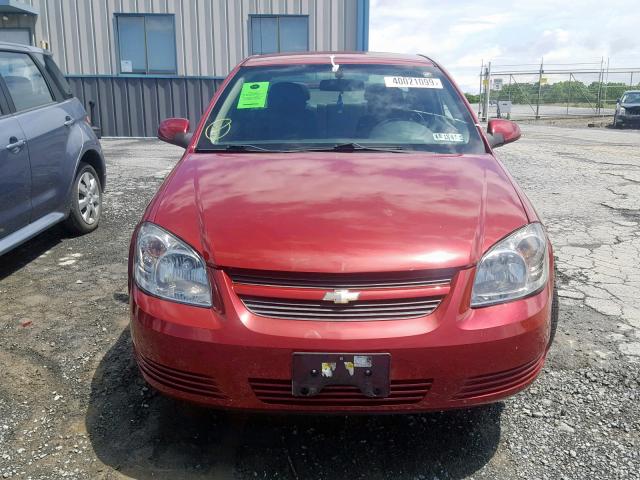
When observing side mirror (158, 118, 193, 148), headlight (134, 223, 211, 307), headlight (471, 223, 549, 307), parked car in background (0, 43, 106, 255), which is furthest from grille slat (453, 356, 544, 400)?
parked car in background (0, 43, 106, 255)

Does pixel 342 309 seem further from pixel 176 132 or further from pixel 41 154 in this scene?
pixel 41 154

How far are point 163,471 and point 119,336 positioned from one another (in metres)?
1.26

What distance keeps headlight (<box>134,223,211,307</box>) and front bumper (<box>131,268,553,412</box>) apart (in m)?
0.05

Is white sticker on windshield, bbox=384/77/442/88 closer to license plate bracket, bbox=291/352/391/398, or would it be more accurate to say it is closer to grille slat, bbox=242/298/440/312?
grille slat, bbox=242/298/440/312

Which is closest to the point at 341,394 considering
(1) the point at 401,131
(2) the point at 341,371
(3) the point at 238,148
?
(2) the point at 341,371

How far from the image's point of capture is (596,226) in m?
5.73

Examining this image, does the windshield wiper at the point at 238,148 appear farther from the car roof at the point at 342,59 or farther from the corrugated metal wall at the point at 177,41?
the corrugated metal wall at the point at 177,41

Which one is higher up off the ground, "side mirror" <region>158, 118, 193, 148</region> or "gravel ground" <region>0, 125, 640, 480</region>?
"side mirror" <region>158, 118, 193, 148</region>

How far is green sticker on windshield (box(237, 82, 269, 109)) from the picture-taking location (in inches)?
132

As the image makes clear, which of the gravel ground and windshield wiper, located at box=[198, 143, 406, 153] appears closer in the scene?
the gravel ground

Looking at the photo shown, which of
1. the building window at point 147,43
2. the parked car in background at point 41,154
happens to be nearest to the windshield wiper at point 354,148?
the parked car in background at point 41,154

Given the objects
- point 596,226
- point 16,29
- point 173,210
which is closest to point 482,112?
point 16,29

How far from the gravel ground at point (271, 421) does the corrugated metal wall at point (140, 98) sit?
984 centimetres

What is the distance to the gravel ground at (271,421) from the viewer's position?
89.2 inches
